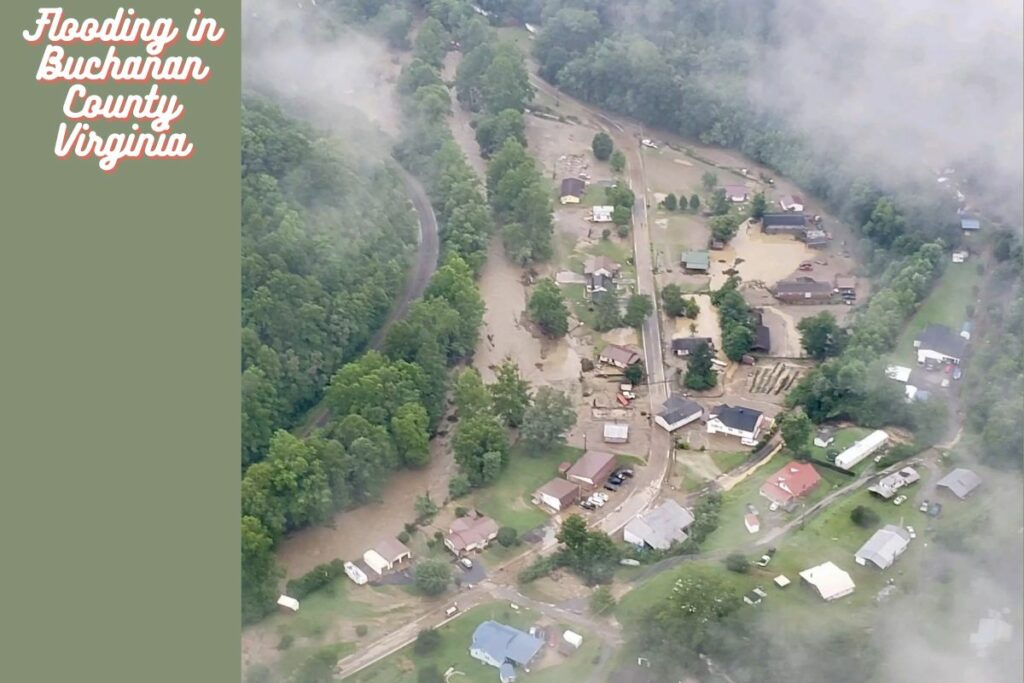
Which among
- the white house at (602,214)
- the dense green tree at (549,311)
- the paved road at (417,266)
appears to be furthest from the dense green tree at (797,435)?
the white house at (602,214)

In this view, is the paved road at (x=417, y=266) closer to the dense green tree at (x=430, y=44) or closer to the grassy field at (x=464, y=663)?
the grassy field at (x=464, y=663)

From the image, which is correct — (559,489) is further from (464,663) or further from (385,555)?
(464,663)

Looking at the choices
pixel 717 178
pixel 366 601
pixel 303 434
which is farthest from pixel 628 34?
pixel 366 601

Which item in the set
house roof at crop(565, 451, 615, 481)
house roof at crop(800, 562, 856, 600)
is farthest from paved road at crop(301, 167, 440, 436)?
house roof at crop(800, 562, 856, 600)

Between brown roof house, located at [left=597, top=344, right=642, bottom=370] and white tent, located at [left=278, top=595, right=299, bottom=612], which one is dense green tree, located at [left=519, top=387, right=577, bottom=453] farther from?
white tent, located at [left=278, top=595, right=299, bottom=612]

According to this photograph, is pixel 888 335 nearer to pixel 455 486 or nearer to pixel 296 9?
pixel 455 486

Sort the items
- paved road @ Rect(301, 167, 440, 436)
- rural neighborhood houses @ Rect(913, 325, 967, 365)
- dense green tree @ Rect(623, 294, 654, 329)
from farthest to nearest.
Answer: dense green tree @ Rect(623, 294, 654, 329) → rural neighborhood houses @ Rect(913, 325, 967, 365) → paved road @ Rect(301, 167, 440, 436)

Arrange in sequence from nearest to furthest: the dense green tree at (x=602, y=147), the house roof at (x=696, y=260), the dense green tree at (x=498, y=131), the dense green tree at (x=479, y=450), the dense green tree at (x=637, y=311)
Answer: the dense green tree at (x=479, y=450) < the dense green tree at (x=637, y=311) < the house roof at (x=696, y=260) < the dense green tree at (x=498, y=131) < the dense green tree at (x=602, y=147)
